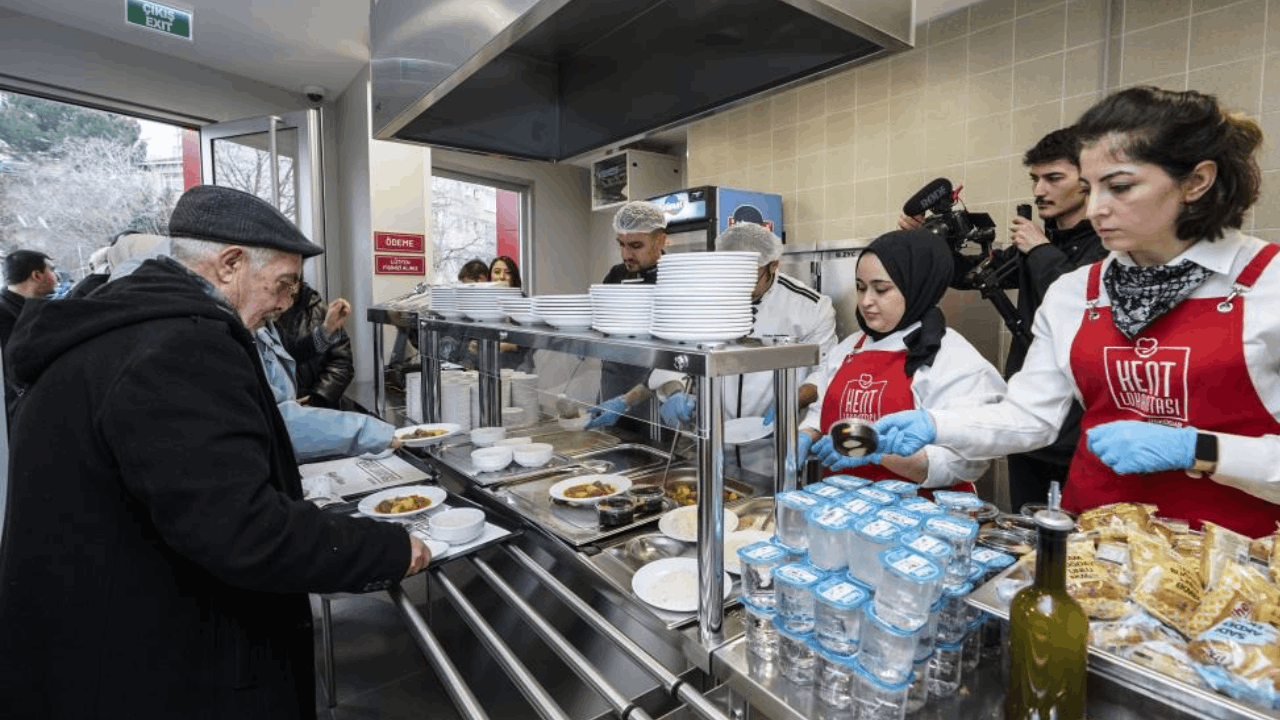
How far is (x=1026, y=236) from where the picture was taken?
2395 mm

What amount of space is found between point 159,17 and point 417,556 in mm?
3630

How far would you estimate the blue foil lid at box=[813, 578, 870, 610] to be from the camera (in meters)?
0.83

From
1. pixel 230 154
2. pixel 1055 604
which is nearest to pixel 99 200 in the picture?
pixel 230 154

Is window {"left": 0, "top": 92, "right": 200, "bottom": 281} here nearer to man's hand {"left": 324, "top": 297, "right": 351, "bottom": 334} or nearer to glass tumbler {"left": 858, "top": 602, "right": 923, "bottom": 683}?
man's hand {"left": 324, "top": 297, "right": 351, "bottom": 334}

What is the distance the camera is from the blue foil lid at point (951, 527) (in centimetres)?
93

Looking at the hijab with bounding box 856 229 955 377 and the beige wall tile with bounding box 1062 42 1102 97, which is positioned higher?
the beige wall tile with bounding box 1062 42 1102 97

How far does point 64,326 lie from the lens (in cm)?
109

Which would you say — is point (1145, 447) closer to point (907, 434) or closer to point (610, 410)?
point (907, 434)

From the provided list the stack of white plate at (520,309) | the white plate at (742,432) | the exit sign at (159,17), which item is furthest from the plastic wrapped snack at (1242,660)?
the exit sign at (159,17)

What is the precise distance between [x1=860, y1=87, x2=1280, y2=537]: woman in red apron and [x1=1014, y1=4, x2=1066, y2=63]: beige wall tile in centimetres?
232

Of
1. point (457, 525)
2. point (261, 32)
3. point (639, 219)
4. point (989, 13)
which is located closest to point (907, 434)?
point (457, 525)

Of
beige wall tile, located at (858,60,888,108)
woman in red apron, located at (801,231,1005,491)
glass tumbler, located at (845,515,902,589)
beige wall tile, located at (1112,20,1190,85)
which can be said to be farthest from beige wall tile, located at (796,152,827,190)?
glass tumbler, located at (845,515,902,589)

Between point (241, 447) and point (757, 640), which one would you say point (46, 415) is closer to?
point (241, 447)

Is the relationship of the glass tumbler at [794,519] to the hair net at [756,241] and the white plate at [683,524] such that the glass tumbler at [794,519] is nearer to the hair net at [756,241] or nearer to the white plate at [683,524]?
the white plate at [683,524]
